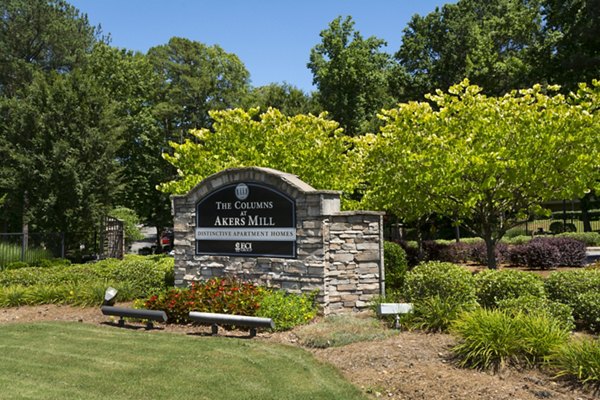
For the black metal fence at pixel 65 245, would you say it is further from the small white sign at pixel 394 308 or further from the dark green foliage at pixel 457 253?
the small white sign at pixel 394 308

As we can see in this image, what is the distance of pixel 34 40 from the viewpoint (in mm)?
29750

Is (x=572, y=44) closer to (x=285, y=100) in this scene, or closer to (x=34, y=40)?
(x=285, y=100)

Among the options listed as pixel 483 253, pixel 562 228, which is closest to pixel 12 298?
pixel 483 253

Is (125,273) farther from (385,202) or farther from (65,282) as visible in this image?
(385,202)

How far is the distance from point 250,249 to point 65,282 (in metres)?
5.39

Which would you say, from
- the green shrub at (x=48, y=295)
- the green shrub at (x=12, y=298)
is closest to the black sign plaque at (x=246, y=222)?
the green shrub at (x=48, y=295)

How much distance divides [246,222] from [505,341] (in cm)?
554

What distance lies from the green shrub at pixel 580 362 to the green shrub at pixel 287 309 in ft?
13.5

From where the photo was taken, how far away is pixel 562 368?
582 cm

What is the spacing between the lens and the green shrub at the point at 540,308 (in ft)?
23.8

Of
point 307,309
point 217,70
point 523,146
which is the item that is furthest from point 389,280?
point 217,70

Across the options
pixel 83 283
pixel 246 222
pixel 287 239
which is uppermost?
pixel 246 222

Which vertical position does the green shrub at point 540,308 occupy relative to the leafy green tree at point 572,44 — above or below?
below

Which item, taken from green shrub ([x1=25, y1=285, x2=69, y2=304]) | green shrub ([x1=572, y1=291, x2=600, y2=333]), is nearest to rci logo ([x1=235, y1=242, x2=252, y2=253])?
green shrub ([x1=25, y1=285, x2=69, y2=304])
